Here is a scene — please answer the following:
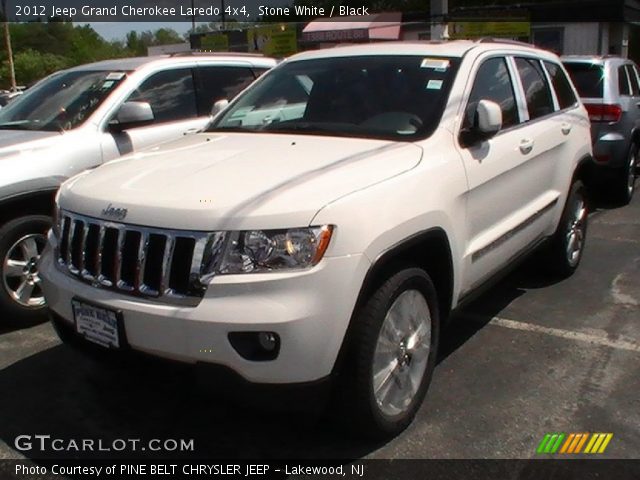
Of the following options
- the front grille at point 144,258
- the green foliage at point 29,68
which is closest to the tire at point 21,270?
the front grille at point 144,258

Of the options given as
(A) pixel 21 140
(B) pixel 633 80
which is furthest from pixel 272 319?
(B) pixel 633 80

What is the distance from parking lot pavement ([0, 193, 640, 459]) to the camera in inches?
Result: 125

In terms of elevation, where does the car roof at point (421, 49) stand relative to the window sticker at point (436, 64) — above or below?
above

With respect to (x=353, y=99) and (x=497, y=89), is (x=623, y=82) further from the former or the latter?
(x=353, y=99)

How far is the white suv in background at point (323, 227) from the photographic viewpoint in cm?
265

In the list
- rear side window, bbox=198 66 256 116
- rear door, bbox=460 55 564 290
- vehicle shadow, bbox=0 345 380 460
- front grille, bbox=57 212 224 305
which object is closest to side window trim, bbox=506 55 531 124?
rear door, bbox=460 55 564 290

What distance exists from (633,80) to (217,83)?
5.63 m

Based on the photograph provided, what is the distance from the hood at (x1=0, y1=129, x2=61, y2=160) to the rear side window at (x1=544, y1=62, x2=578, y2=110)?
148 inches

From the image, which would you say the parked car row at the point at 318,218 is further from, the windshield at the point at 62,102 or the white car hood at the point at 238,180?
the windshield at the point at 62,102

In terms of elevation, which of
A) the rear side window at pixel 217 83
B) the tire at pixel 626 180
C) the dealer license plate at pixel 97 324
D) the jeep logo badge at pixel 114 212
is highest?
the rear side window at pixel 217 83

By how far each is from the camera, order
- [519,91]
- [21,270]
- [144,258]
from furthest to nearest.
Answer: [21,270] → [519,91] → [144,258]

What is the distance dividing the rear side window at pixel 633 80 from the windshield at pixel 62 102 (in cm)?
637

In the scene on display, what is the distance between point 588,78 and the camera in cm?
809

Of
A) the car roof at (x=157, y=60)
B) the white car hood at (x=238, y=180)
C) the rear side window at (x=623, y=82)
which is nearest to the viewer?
the white car hood at (x=238, y=180)
